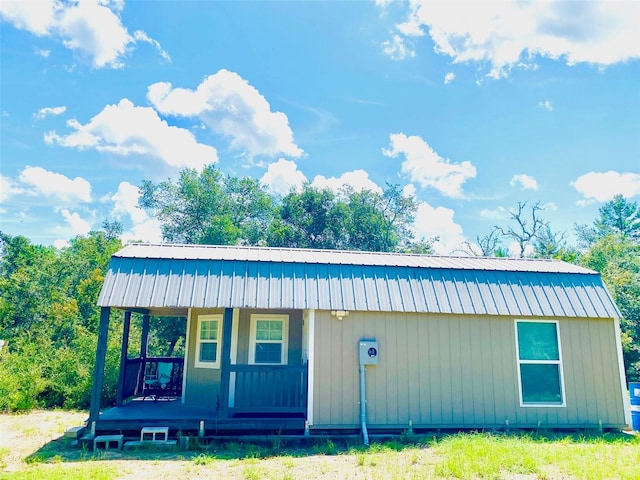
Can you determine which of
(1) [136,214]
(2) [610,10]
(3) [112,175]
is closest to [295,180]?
(1) [136,214]

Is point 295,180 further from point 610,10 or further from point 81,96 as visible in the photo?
point 610,10

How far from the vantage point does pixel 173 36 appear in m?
12.1

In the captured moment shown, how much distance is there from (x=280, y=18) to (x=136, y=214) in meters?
16.8

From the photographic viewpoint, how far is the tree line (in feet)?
50.8

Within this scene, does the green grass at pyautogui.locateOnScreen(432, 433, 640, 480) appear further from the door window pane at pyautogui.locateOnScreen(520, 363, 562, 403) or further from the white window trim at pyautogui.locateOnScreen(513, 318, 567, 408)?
the door window pane at pyautogui.locateOnScreen(520, 363, 562, 403)

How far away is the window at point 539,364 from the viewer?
7.65 metres

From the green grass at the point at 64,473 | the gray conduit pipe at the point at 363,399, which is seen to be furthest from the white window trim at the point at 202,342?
the green grass at the point at 64,473

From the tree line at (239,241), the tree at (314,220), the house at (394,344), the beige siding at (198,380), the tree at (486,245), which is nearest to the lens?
the house at (394,344)

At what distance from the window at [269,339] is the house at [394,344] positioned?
0.55 m

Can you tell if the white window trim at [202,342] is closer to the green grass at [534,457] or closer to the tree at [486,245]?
the green grass at [534,457]

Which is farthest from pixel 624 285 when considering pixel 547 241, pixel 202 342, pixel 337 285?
pixel 202 342

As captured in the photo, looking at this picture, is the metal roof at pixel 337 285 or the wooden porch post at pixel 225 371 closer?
the wooden porch post at pixel 225 371

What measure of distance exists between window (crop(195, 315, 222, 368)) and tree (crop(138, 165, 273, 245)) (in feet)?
41.0

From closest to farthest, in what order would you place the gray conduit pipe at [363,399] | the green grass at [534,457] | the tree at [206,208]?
the green grass at [534,457]
the gray conduit pipe at [363,399]
the tree at [206,208]
